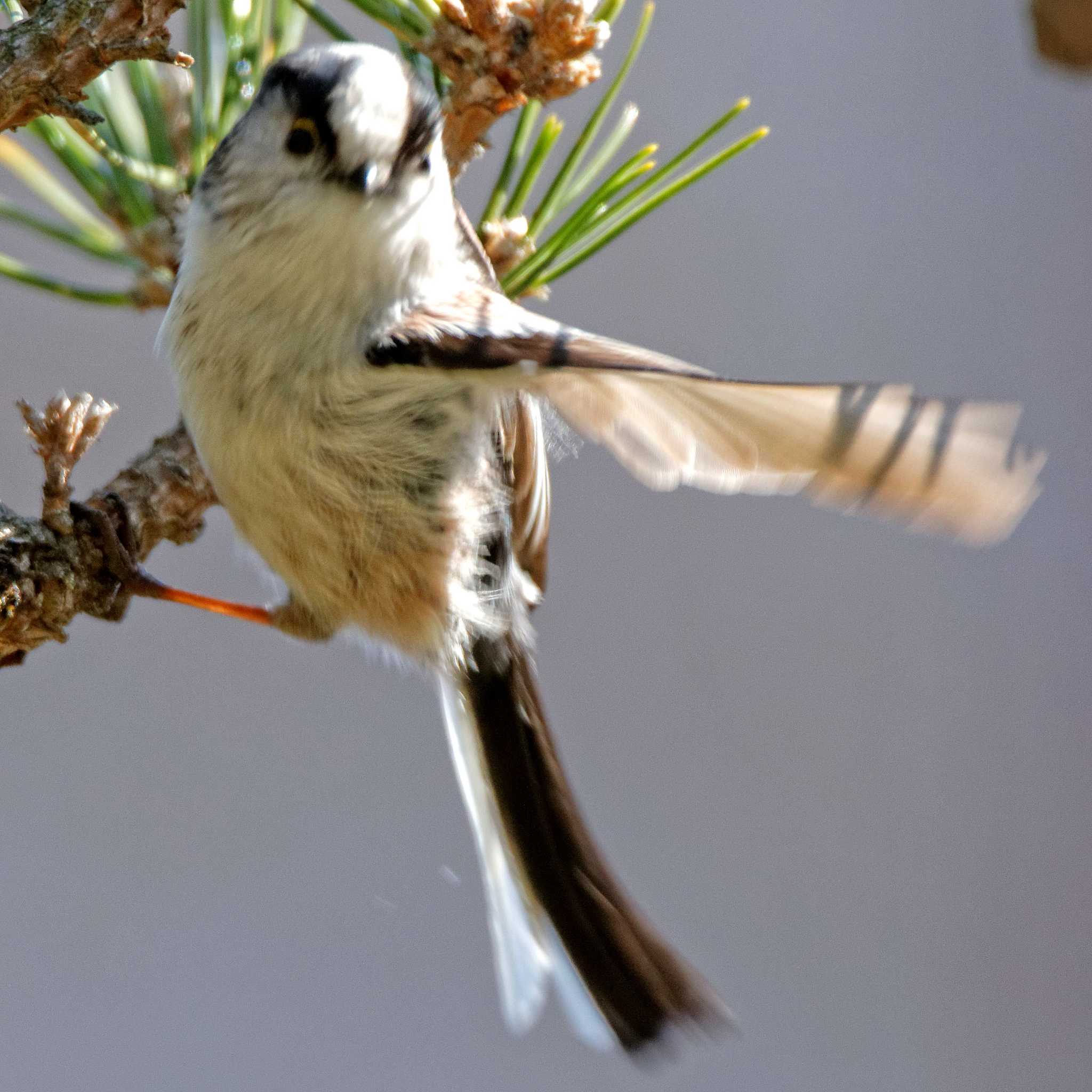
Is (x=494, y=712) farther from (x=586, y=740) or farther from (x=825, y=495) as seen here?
(x=586, y=740)

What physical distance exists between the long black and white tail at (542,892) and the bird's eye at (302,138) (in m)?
0.38

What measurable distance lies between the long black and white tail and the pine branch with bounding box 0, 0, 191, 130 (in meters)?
0.54

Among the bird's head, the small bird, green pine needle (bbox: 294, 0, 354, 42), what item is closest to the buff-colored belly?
the small bird

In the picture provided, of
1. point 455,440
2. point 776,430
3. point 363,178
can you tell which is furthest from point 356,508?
point 776,430

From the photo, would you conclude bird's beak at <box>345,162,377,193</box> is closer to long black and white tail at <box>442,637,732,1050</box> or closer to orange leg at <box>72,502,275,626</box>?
orange leg at <box>72,502,275,626</box>

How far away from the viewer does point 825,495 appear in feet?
1.80

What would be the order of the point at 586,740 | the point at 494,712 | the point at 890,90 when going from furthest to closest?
the point at 890,90, the point at 586,740, the point at 494,712

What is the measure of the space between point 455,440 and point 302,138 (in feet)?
0.67

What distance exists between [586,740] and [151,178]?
1.33m

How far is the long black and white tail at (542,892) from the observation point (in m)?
0.93

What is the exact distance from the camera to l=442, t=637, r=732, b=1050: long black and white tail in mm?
932

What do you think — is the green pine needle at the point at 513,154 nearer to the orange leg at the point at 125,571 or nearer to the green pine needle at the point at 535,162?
the green pine needle at the point at 535,162

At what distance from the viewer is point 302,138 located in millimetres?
775

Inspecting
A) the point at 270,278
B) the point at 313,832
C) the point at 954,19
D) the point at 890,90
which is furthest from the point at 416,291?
the point at 954,19
